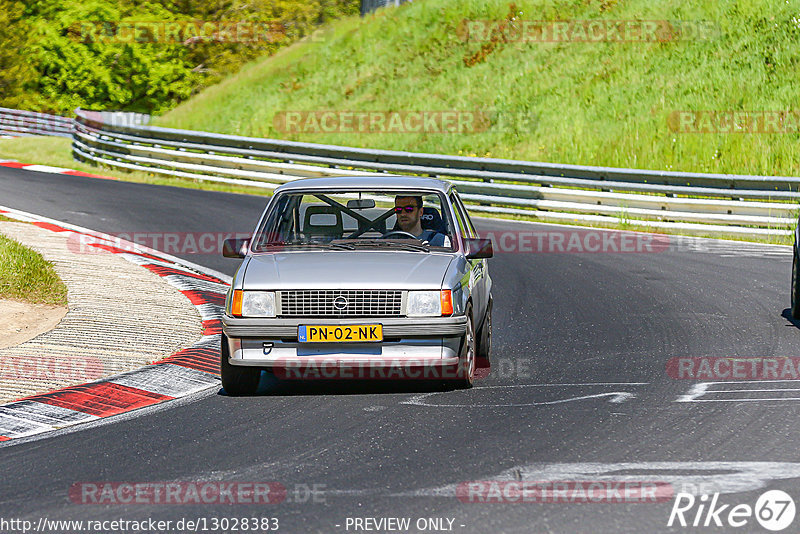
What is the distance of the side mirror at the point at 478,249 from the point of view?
877 cm

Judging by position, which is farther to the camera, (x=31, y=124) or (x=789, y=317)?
(x=31, y=124)

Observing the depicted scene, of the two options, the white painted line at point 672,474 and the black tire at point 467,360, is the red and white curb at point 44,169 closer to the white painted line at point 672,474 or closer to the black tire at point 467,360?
the black tire at point 467,360

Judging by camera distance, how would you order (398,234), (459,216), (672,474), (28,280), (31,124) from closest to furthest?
(672,474), (398,234), (459,216), (28,280), (31,124)

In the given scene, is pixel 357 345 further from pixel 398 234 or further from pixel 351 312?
pixel 398 234

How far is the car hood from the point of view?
26.1 feet

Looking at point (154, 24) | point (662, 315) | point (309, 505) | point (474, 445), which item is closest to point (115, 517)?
point (309, 505)

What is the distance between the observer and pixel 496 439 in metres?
6.71

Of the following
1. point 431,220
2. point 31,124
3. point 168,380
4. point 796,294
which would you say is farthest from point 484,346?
point 31,124

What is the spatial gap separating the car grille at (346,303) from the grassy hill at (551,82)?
60.5 ft

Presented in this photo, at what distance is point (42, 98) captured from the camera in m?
58.8

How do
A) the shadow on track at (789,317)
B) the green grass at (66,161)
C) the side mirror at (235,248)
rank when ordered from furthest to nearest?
the green grass at (66,161) < the shadow on track at (789,317) < the side mirror at (235,248)

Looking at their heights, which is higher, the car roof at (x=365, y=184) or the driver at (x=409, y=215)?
the car roof at (x=365, y=184)

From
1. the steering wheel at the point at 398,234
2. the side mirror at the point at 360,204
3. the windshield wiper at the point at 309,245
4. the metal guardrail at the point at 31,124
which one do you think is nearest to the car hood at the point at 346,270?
the windshield wiper at the point at 309,245

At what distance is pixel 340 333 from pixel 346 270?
497mm
